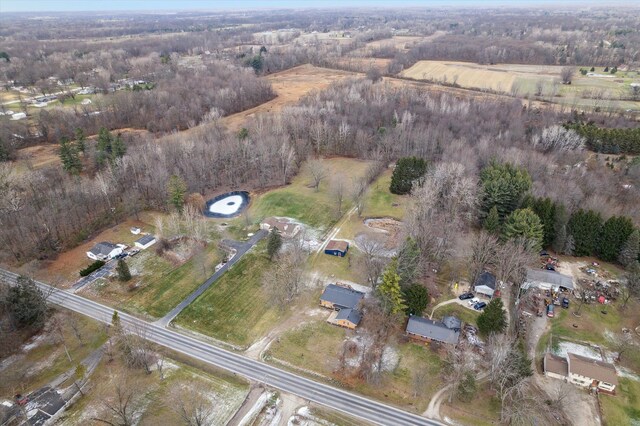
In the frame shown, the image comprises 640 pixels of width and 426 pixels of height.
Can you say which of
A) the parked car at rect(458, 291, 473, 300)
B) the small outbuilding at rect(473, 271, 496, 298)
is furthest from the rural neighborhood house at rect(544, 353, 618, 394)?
the parked car at rect(458, 291, 473, 300)

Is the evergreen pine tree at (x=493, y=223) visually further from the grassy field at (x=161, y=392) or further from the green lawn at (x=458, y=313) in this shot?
the grassy field at (x=161, y=392)

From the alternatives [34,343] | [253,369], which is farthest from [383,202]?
[34,343]

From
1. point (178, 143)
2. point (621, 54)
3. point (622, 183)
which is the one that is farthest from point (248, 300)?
point (621, 54)

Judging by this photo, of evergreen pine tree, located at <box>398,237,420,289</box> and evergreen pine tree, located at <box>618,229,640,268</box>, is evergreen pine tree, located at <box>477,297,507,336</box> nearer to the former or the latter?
evergreen pine tree, located at <box>398,237,420,289</box>

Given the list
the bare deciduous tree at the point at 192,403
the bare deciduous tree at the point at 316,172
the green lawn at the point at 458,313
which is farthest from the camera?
the bare deciduous tree at the point at 316,172

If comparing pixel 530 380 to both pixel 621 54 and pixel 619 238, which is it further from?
pixel 621 54

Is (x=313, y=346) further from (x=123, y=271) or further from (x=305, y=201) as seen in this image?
(x=305, y=201)

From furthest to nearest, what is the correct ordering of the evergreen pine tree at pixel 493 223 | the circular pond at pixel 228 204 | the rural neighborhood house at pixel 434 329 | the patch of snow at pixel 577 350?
the circular pond at pixel 228 204 → the evergreen pine tree at pixel 493 223 → the rural neighborhood house at pixel 434 329 → the patch of snow at pixel 577 350

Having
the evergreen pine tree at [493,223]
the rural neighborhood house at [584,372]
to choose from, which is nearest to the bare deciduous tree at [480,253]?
the evergreen pine tree at [493,223]
